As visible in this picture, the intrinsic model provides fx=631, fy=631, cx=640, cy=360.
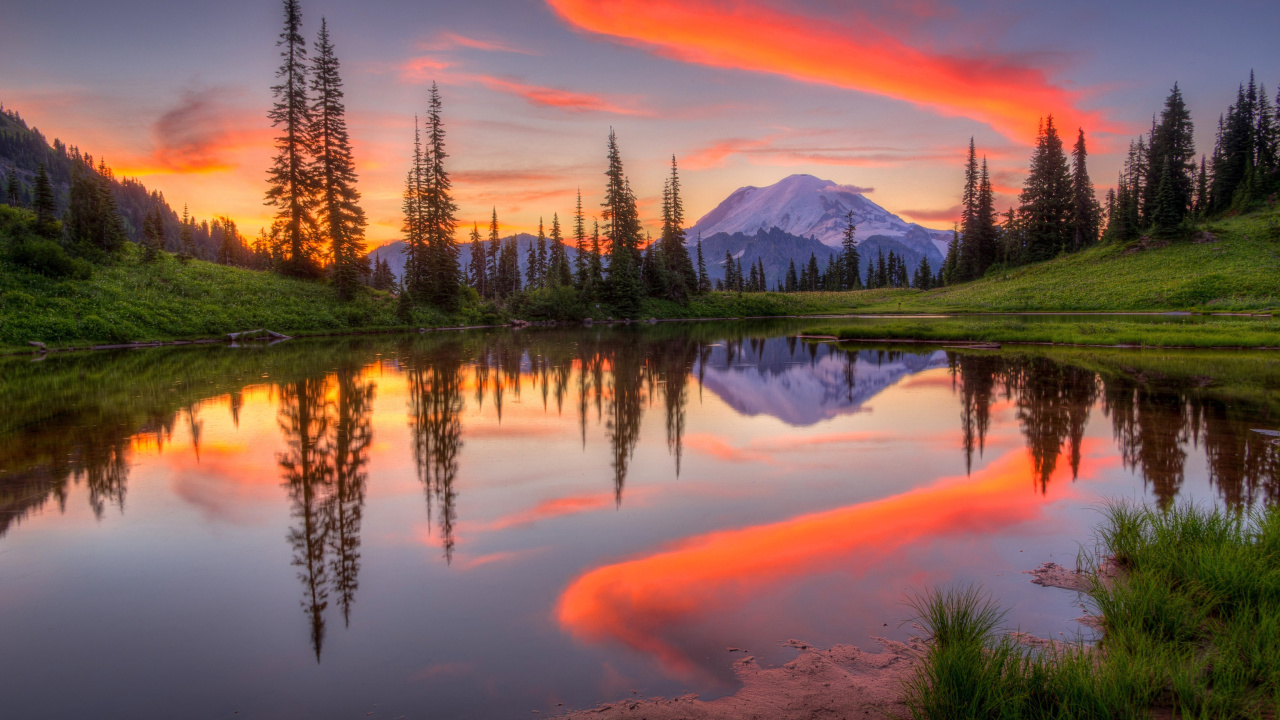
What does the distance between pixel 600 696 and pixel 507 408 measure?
38.9 ft

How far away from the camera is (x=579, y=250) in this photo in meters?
77.8

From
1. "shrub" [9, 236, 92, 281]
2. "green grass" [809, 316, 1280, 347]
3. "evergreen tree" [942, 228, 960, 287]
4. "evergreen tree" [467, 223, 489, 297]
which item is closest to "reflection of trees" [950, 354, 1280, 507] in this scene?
"green grass" [809, 316, 1280, 347]

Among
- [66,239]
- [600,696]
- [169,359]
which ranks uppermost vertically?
[66,239]

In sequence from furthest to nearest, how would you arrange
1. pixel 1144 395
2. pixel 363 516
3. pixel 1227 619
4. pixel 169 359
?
pixel 169 359
pixel 1144 395
pixel 363 516
pixel 1227 619

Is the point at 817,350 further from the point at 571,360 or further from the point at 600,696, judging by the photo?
the point at 600,696

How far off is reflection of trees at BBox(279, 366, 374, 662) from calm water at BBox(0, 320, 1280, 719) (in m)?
0.04

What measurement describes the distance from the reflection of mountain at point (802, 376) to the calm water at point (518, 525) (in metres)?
0.36

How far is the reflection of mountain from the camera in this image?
16078 millimetres

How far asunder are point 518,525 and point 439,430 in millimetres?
6125

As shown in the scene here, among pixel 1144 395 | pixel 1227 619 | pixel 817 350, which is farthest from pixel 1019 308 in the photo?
pixel 1227 619

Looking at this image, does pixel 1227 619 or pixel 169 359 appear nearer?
pixel 1227 619

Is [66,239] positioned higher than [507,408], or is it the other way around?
[66,239]

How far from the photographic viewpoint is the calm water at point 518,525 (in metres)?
4.75

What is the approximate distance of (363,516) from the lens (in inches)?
314
